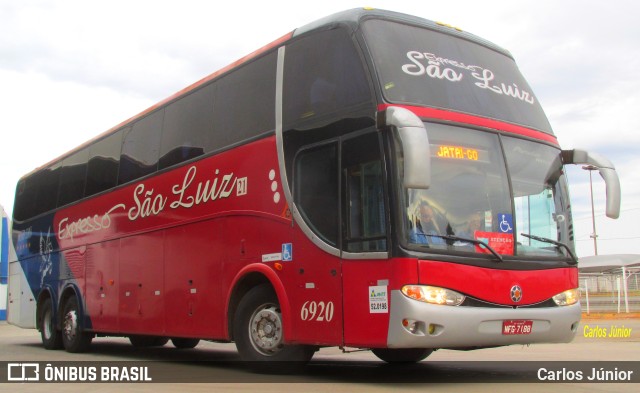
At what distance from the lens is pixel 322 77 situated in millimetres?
8648

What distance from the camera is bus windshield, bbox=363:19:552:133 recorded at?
8.06 meters

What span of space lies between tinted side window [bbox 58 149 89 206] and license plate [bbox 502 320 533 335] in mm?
10018

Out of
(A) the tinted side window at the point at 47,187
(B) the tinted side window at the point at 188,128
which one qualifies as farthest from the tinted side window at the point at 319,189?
(A) the tinted side window at the point at 47,187

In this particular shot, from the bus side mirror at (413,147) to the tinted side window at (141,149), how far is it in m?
6.11

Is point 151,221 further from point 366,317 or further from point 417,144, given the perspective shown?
point 417,144

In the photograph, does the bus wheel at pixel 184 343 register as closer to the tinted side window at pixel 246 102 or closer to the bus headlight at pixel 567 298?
the tinted side window at pixel 246 102

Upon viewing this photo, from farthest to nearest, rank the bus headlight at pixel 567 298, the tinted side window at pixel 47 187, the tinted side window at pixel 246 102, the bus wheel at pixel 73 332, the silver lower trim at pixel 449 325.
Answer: the tinted side window at pixel 47 187
the bus wheel at pixel 73 332
the tinted side window at pixel 246 102
the bus headlight at pixel 567 298
the silver lower trim at pixel 449 325

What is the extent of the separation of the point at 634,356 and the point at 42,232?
493 inches

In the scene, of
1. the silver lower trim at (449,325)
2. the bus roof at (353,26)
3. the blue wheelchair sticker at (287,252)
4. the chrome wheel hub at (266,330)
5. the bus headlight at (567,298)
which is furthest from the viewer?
the chrome wheel hub at (266,330)

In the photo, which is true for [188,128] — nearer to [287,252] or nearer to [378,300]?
[287,252]

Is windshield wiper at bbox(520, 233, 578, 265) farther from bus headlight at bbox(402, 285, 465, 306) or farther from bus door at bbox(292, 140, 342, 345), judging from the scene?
bus door at bbox(292, 140, 342, 345)

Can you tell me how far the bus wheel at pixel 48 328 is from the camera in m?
15.5

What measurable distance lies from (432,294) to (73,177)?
10544 millimetres

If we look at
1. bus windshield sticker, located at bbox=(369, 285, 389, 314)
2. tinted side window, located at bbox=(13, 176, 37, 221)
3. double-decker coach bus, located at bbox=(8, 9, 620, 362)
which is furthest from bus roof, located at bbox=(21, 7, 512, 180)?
tinted side window, located at bbox=(13, 176, 37, 221)
